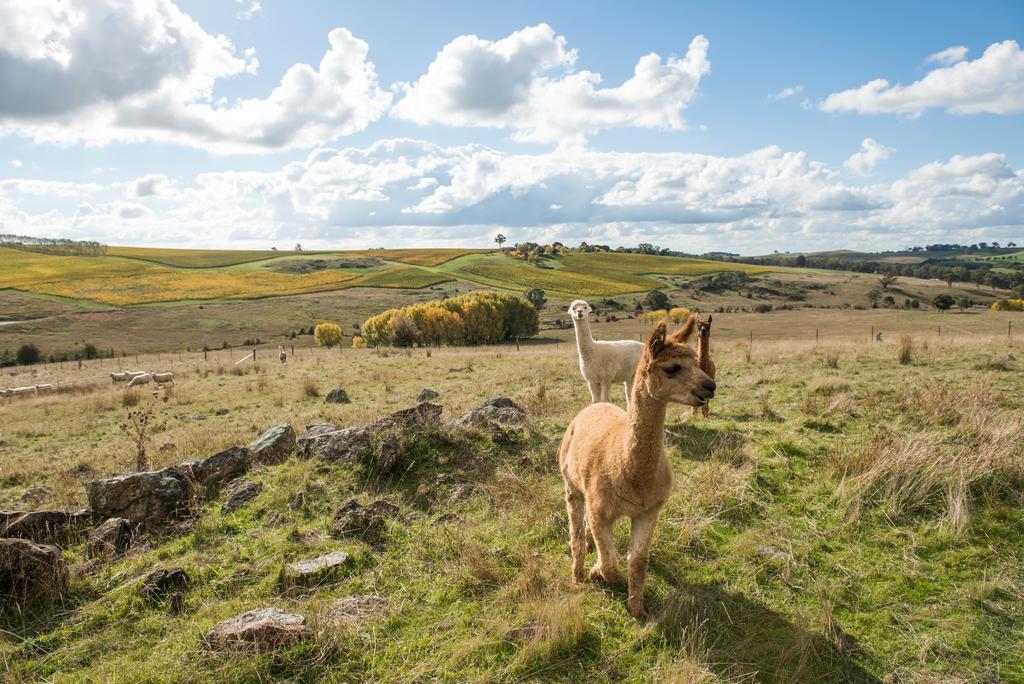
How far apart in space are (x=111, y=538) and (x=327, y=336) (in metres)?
61.1

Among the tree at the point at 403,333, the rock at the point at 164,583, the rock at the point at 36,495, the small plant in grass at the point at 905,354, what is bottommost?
the tree at the point at 403,333

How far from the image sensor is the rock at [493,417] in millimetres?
9672

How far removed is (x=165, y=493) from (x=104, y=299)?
96180 millimetres

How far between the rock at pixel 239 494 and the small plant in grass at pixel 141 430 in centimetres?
295

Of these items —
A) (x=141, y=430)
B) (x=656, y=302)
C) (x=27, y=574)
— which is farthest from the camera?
(x=656, y=302)

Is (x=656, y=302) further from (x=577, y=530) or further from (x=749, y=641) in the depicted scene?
(x=749, y=641)

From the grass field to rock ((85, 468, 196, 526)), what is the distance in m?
0.61

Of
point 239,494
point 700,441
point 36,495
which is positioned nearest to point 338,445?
point 239,494

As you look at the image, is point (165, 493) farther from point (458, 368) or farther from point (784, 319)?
point (784, 319)

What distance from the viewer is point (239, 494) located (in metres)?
7.87

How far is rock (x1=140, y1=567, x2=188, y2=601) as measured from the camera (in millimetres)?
5504

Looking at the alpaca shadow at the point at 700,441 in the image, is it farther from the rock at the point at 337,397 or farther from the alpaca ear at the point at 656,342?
the rock at the point at 337,397

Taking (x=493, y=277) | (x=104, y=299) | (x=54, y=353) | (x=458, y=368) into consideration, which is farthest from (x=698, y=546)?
(x=493, y=277)

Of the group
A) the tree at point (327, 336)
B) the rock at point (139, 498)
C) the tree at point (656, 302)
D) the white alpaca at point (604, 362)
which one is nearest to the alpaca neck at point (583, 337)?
the white alpaca at point (604, 362)
